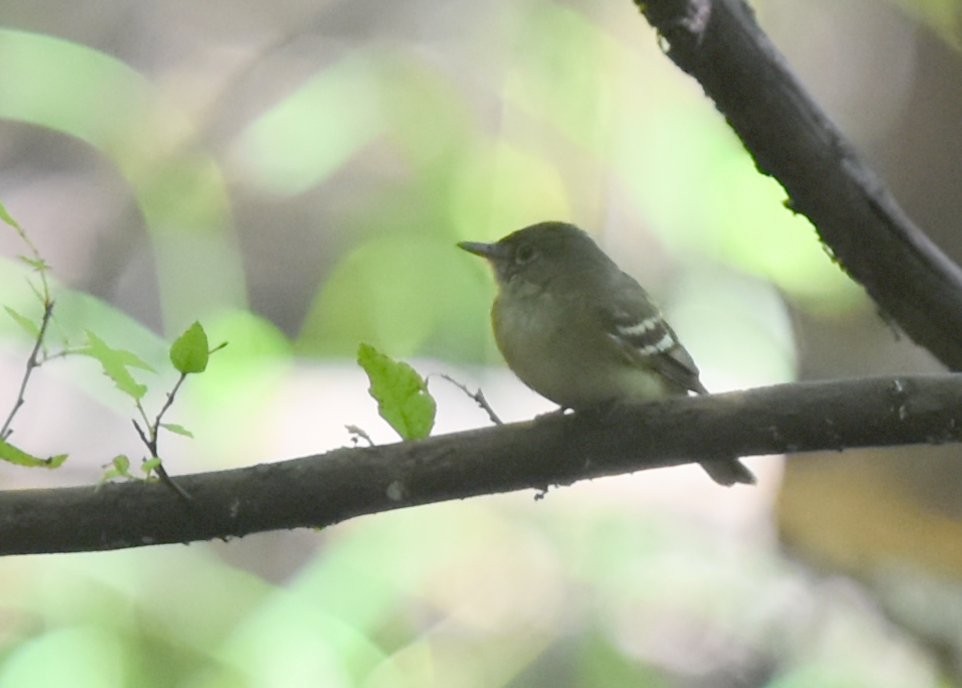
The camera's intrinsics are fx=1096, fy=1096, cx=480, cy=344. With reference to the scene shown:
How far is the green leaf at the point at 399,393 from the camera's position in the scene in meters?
0.90

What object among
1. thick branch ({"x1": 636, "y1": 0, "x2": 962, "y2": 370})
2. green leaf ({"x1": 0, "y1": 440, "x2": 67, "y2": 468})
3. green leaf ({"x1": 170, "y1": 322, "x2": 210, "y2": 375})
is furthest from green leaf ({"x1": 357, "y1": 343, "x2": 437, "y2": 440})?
thick branch ({"x1": 636, "y1": 0, "x2": 962, "y2": 370})

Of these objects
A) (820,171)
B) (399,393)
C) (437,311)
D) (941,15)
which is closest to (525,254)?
(820,171)

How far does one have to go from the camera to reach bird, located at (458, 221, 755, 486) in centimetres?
112

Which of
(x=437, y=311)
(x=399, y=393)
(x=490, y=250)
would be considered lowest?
(x=437, y=311)

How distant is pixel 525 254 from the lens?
135 centimetres

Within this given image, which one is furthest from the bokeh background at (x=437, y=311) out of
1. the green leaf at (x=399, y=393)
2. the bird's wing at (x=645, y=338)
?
the green leaf at (x=399, y=393)

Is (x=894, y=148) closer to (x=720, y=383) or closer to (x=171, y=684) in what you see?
(x=720, y=383)

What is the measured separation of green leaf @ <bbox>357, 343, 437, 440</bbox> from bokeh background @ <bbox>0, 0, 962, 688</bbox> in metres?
1.05

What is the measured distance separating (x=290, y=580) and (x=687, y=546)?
29.9 inches

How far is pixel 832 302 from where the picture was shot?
2.17m

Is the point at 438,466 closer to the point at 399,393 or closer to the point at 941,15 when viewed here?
the point at 399,393

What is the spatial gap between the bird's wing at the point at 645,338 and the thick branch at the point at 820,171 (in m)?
0.20

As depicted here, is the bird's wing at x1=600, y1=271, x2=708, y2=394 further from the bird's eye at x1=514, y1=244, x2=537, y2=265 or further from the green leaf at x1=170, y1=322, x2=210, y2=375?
the green leaf at x1=170, y1=322, x2=210, y2=375

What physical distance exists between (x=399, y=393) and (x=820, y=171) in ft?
1.78
